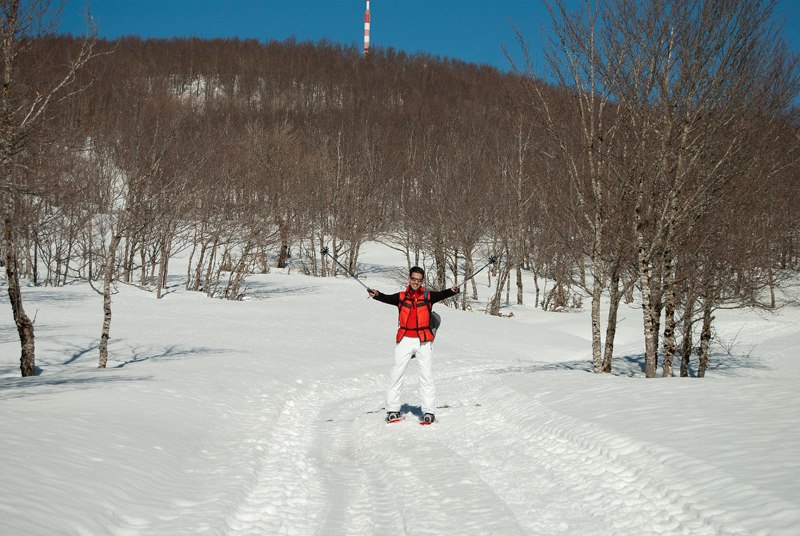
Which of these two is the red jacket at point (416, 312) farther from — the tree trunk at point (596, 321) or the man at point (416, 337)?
the tree trunk at point (596, 321)

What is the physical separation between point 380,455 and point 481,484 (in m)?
1.64

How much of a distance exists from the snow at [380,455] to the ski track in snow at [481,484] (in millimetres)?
23

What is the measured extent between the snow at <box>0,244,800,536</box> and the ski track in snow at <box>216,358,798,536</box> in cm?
2

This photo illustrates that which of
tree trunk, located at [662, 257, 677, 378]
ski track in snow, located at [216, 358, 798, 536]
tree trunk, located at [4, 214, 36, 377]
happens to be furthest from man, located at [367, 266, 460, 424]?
tree trunk, located at [4, 214, 36, 377]

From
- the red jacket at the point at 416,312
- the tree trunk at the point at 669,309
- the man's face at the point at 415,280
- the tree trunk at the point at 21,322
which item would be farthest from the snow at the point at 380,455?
the tree trunk at the point at 669,309

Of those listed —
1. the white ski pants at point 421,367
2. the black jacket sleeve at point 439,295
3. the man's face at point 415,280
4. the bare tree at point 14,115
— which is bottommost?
the white ski pants at point 421,367

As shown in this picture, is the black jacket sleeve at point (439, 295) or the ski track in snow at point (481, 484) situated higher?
the black jacket sleeve at point (439, 295)

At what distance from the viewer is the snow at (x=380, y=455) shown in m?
4.76

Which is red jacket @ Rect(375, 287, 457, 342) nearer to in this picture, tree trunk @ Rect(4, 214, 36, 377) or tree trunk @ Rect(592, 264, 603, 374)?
tree trunk @ Rect(592, 264, 603, 374)

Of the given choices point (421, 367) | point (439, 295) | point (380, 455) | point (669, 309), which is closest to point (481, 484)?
point (380, 455)

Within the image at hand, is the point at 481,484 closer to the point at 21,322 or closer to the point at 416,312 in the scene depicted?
the point at 416,312

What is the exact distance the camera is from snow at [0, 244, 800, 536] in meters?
4.76

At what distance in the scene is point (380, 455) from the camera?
7.28m

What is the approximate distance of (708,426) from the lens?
257 inches
